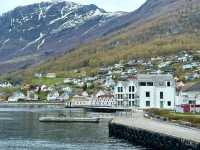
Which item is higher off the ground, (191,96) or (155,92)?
(155,92)

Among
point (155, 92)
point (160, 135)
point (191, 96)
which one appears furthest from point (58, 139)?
point (155, 92)

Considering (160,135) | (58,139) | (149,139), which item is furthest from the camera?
(58,139)

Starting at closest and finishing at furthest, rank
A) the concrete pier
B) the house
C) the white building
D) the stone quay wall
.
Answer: the stone quay wall, the concrete pier, the house, the white building

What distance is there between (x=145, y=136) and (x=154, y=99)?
7491cm

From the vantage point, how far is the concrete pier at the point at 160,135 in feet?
205

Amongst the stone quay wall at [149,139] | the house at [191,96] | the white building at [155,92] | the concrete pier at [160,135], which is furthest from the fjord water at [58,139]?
the white building at [155,92]

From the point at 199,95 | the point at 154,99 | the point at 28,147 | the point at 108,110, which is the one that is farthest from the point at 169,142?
the point at 108,110

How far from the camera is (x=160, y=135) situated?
235 ft

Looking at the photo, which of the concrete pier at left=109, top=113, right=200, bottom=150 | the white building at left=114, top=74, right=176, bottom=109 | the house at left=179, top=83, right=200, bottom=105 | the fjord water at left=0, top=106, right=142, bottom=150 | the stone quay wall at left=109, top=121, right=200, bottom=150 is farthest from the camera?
the white building at left=114, top=74, right=176, bottom=109

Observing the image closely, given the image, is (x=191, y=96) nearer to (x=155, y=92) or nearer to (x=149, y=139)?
(x=155, y=92)

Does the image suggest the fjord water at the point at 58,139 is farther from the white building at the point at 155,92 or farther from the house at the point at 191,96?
the white building at the point at 155,92

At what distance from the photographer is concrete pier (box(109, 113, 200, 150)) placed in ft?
205

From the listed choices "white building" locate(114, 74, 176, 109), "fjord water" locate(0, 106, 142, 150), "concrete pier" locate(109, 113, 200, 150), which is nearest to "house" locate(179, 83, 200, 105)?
"white building" locate(114, 74, 176, 109)

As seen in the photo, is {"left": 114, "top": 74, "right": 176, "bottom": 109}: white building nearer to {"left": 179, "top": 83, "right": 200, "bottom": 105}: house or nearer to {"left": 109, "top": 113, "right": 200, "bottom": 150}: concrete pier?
{"left": 179, "top": 83, "right": 200, "bottom": 105}: house
